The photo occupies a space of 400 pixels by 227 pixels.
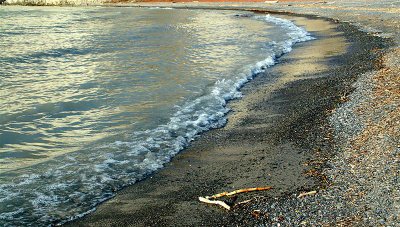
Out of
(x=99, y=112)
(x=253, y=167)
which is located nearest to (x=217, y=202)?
(x=253, y=167)

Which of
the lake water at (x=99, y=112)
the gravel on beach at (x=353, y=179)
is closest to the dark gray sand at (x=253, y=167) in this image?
the gravel on beach at (x=353, y=179)

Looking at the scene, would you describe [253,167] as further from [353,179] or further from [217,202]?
[353,179]

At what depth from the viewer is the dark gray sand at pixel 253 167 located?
5.97 metres

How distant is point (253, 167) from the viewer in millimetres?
7617

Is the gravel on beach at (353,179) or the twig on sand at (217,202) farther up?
the gravel on beach at (353,179)

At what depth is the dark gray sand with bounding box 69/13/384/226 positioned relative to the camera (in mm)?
5969

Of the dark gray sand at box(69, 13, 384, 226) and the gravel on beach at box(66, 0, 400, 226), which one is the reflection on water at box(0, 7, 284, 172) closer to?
the dark gray sand at box(69, 13, 384, 226)

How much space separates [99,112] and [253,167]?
5792 mm

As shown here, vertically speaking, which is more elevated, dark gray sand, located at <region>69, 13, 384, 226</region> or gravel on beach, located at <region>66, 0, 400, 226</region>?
gravel on beach, located at <region>66, 0, 400, 226</region>

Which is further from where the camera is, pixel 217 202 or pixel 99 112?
pixel 99 112

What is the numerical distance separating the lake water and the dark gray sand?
1.49 ft

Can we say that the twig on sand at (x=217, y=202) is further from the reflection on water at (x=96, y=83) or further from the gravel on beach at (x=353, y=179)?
the reflection on water at (x=96, y=83)

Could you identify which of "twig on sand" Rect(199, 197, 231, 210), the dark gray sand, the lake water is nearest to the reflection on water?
the lake water

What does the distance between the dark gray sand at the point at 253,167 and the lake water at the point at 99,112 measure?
0.45 m
